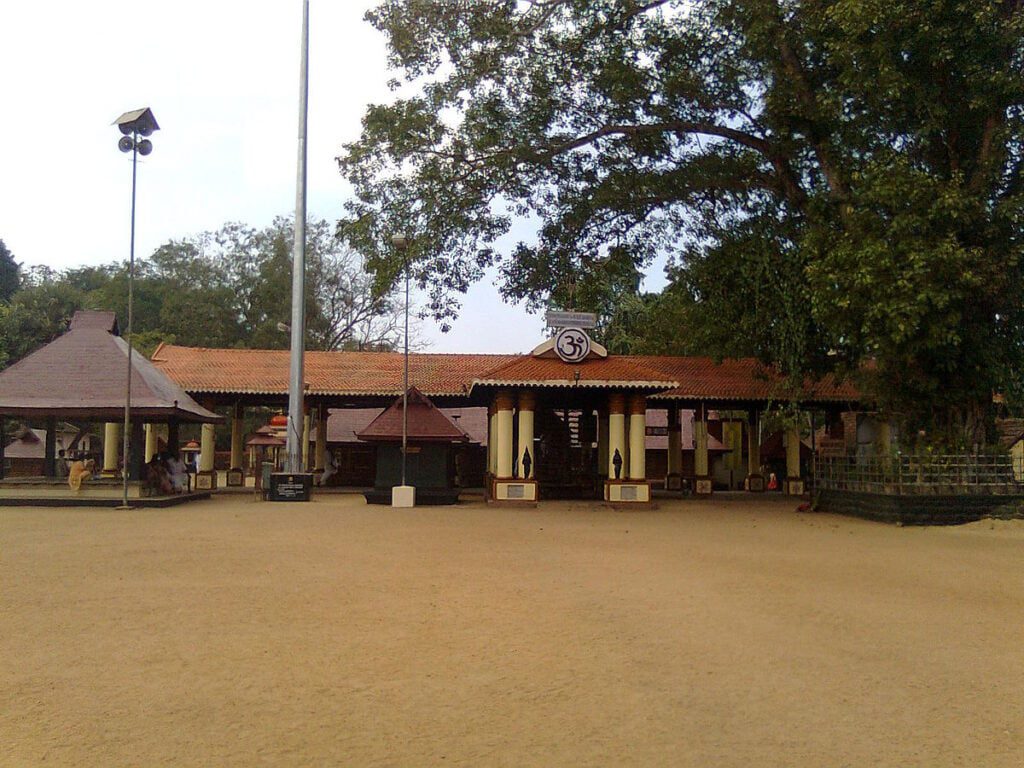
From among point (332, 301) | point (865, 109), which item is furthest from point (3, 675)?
point (332, 301)

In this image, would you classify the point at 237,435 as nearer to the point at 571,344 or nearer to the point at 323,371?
the point at 323,371

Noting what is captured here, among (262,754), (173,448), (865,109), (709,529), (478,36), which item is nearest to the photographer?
(262,754)

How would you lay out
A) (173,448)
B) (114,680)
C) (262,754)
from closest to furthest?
(262,754) < (114,680) < (173,448)

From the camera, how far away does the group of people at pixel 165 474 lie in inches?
744

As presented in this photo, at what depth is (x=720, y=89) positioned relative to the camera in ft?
59.0

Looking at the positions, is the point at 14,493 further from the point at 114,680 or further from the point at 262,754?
the point at 262,754

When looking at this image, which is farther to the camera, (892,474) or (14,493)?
(14,493)

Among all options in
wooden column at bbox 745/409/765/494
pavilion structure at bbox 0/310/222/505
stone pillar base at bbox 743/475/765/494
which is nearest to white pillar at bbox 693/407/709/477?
wooden column at bbox 745/409/765/494

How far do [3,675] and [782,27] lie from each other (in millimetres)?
15540

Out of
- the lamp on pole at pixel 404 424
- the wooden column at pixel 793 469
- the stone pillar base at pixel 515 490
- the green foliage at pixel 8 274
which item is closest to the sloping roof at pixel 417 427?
the lamp on pole at pixel 404 424

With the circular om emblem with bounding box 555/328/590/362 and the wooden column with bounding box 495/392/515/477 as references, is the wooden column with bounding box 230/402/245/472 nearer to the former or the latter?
the wooden column with bounding box 495/392/515/477

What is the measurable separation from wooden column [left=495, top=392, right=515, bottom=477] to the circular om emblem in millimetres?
1479

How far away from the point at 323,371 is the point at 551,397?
7158 millimetres

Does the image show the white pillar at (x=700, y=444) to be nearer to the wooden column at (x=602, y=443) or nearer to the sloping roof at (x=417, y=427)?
the wooden column at (x=602, y=443)
